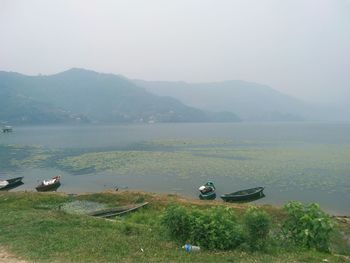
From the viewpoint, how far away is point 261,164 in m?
66.2

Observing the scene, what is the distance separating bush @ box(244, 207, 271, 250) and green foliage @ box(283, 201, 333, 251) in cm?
249

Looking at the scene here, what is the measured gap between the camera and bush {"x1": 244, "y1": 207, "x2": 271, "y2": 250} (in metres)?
14.4

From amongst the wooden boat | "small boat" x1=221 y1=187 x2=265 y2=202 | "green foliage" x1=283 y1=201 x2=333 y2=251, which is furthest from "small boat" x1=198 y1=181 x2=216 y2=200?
"green foliage" x1=283 y1=201 x2=333 y2=251

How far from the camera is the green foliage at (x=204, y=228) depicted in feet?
47.8

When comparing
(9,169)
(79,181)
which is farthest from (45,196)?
(9,169)

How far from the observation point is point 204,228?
1455cm

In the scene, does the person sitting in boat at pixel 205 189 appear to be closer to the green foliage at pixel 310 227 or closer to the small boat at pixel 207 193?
the small boat at pixel 207 193

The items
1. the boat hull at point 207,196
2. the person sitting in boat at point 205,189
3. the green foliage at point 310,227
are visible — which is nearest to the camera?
the green foliage at point 310,227

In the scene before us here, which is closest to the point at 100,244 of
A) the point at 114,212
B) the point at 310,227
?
the point at 310,227

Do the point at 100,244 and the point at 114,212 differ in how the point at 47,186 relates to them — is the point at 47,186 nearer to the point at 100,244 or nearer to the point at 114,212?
the point at 114,212

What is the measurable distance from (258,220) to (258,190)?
28.8 meters

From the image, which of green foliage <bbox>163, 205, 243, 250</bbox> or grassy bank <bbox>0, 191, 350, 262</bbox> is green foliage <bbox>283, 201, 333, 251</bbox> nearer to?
grassy bank <bbox>0, 191, 350, 262</bbox>

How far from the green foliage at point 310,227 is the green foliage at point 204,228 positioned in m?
3.33

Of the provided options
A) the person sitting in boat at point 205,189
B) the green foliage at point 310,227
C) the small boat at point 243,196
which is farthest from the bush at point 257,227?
the person sitting in boat at point 205,189
